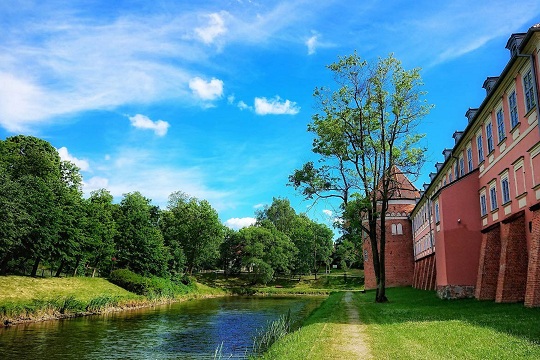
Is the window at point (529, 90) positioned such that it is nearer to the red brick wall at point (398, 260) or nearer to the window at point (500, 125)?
the window at point (500, 125)

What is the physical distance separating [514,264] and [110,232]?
128ft

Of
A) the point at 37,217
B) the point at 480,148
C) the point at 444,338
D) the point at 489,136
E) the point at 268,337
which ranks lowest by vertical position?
the point at 268,337

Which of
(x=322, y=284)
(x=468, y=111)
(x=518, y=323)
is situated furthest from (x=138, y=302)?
(x=322, y=284)

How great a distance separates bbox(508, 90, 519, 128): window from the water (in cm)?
1388

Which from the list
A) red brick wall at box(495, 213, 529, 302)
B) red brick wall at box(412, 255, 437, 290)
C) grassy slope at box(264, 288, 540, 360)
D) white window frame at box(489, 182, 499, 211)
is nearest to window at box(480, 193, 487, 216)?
white window frame at box(489, 182, 499, 211)

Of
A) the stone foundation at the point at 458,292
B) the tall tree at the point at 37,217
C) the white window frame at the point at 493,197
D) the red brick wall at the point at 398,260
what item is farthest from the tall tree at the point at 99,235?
the white window frame at the point at 493,197

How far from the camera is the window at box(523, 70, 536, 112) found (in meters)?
16.5

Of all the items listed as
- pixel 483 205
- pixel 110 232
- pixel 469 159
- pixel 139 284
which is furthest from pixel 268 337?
pixel 110 232

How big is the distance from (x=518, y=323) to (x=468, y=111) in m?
16.4

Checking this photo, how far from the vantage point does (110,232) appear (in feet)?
154

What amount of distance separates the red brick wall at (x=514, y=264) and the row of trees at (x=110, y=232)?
88.7ft

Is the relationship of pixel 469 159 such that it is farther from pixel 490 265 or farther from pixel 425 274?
pixel 425 274

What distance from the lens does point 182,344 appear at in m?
18.7

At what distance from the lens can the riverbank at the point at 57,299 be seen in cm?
2503
